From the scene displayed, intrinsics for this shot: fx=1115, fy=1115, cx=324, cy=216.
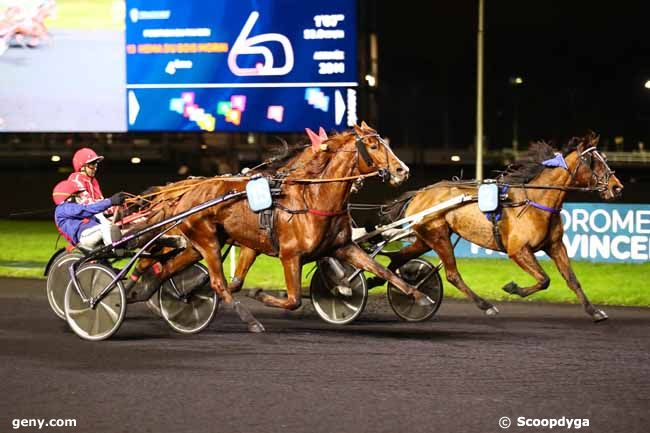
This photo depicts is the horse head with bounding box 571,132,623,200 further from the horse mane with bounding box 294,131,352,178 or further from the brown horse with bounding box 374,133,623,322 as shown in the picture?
the horse mane with bounding box 294,131,352,178

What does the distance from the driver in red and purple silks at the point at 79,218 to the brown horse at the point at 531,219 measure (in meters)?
2.82

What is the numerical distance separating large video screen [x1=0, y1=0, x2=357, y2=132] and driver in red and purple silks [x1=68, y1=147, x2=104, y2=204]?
6388mm

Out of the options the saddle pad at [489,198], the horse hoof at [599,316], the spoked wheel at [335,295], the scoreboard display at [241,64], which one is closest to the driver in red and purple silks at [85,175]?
the spoked wheel at [335,295]

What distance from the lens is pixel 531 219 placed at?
10.3 metres

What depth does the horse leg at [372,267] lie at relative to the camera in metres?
9.10

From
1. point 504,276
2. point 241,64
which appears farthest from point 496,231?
point 241,64

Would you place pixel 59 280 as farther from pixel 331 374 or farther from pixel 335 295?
pixel 331 374

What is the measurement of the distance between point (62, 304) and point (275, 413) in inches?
160

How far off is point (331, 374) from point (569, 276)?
3471mm

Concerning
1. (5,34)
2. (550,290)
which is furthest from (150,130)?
(550,290)

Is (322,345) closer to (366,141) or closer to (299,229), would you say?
(299,229)

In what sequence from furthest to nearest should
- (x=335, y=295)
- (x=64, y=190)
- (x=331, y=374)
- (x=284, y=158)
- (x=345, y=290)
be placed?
1. (x=335, y=295)
2. (x=284, y=158)
3. (x=64, y=190)
4. (x=345, y=290)
5. (x=331, y=374)

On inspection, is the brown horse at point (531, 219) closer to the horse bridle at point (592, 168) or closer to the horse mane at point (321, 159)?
the horse bridle at point (592, 168)

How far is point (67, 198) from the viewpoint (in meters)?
9.80
